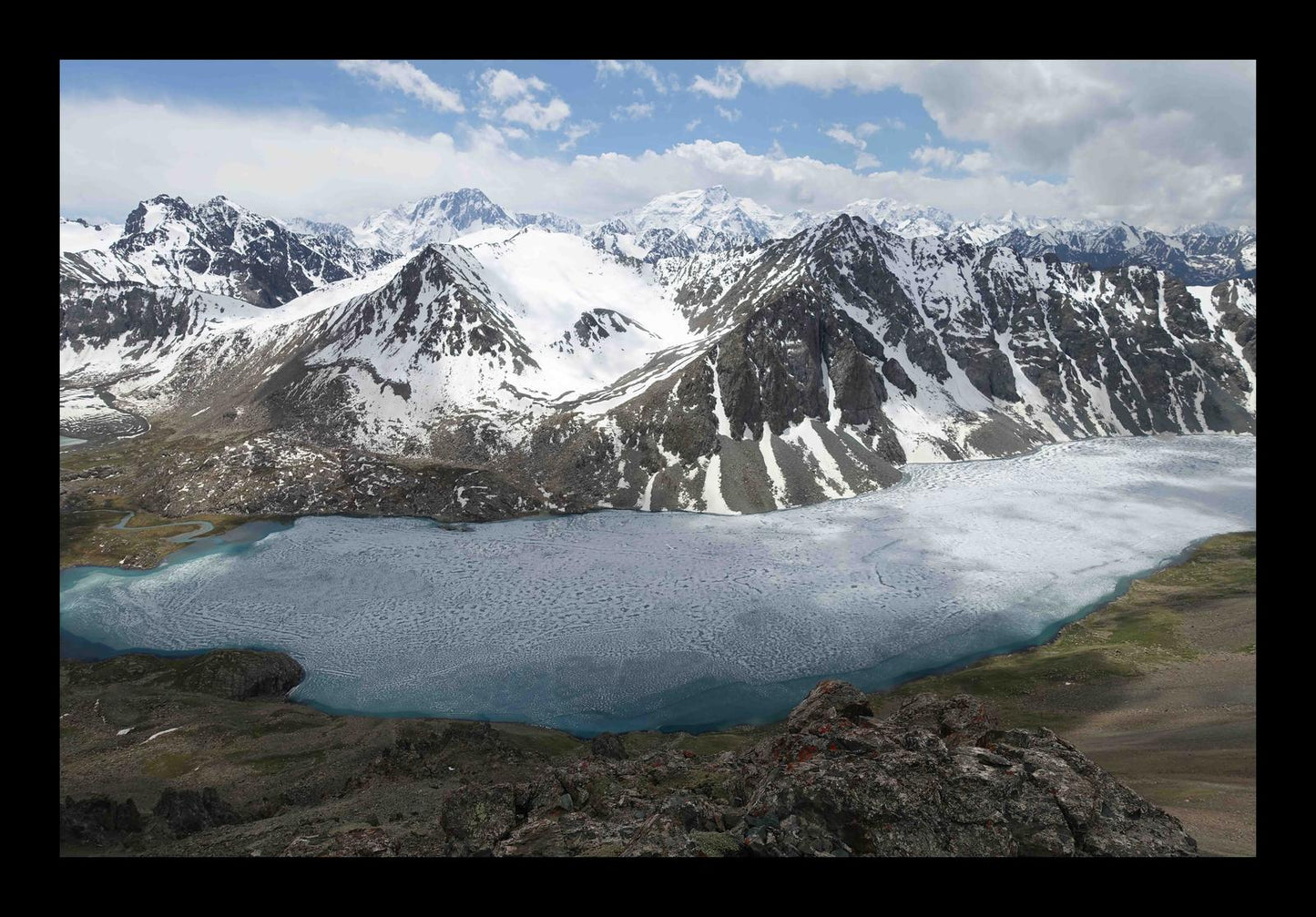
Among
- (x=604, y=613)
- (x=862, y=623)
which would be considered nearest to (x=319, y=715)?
(x=604, y=613)

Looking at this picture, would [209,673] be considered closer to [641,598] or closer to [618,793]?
[641,598]

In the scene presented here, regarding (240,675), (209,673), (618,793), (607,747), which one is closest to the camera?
(618,793)

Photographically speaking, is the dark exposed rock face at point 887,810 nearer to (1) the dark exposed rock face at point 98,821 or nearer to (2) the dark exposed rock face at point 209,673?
(1) the dark exposed rock face at point 98,821

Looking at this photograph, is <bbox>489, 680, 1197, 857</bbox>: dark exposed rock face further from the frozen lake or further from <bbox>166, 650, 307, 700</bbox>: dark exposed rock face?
<bbox>166, 650, 307, 700</bbox>: dark exposed rock face

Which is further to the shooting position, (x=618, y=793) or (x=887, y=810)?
(x=618, y=793)

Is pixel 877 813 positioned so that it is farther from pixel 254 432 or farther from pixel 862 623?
pixel 254 432

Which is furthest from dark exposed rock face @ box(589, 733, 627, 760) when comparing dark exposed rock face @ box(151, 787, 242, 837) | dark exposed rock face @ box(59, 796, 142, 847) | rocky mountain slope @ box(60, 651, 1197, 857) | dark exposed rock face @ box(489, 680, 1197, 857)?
dark exposed rock face @ box(59, 796, 142, 847)

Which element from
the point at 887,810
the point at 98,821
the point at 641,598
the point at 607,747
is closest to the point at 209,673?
the point at 98,821

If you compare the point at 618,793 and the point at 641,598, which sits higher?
the point at 618,793
